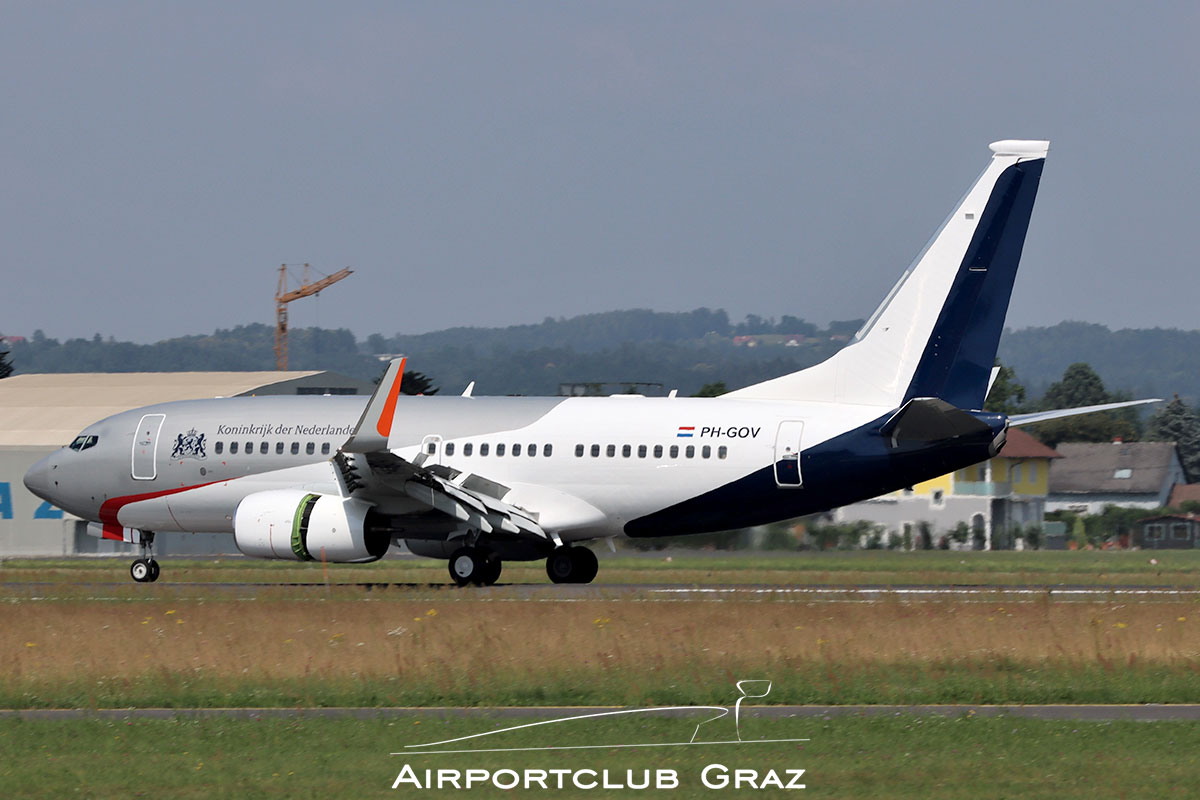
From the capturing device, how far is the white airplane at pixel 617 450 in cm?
3038

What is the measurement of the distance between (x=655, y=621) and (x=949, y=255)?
11.5m

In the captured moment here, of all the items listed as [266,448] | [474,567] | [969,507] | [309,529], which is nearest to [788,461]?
[474,567]

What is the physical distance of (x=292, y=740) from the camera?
1395cm

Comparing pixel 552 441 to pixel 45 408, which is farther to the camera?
pixel 45 408

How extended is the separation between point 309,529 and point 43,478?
9442 millimetres

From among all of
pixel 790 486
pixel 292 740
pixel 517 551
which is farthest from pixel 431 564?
pixel 292 740

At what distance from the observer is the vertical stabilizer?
100.0 ft

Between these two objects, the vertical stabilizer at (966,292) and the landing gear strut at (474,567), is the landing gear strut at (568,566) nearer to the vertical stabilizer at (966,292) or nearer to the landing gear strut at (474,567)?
the landing gear strut at (474,567)

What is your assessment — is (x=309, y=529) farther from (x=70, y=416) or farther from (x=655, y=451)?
(x=70, y=416)

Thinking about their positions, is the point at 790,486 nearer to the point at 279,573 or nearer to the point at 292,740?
the point at 279,573

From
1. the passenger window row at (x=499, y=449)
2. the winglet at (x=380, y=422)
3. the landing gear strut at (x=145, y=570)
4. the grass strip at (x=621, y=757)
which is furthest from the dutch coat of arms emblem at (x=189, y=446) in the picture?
the grass strip at (x=621, y=757)

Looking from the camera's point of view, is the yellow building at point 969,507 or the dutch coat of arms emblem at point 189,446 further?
the yellow building at point 969,507

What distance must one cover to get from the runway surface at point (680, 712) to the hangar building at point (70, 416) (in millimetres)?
42548

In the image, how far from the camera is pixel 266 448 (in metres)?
33.8
